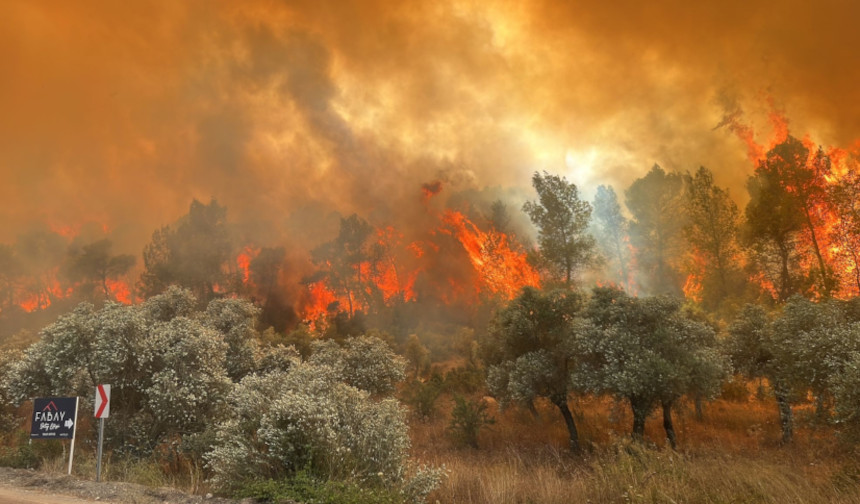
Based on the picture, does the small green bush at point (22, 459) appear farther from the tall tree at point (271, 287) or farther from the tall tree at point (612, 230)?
the tall tree at point (612, 230)

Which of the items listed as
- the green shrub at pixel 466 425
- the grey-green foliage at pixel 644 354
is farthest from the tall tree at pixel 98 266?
the grey-green foliage at pixel 644 354

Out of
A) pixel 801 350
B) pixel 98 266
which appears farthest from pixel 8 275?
pixel 801 350

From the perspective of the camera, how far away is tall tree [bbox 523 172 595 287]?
5031 cm

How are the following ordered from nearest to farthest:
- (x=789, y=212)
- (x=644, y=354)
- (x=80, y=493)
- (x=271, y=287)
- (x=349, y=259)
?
(x=80, y=493), (x=644, y=354), (x=789, y=212), (x=271, y=287), (x=349, y=259)

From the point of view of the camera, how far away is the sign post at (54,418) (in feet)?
53.3

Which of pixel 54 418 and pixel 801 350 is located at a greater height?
pixel 801 350

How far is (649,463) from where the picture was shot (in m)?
14.0

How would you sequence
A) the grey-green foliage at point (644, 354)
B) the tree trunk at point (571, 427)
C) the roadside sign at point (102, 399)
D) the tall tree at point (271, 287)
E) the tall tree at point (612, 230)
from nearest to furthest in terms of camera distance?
the roadside sign at point (102, 399)
the grey-green foliage at point (644, 354)
the tree trunk at point (571, 427)
the tall tree at point (612, 230)
the tall tree at point (271, 287)

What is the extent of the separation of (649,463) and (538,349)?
14.6m

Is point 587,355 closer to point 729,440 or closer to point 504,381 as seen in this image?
point 504,381

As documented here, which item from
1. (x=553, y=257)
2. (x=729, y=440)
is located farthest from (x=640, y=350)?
(x=553, y=257)

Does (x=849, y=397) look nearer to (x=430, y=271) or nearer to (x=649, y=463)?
(x=649, y=463)

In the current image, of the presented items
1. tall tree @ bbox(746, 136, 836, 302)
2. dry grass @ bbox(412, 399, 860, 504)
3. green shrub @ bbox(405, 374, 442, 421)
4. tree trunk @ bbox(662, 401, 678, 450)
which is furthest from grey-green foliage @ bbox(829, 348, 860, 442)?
tall tree @ bbox(746, 136, 836, 302)

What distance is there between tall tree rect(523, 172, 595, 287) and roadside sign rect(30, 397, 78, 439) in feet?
145
